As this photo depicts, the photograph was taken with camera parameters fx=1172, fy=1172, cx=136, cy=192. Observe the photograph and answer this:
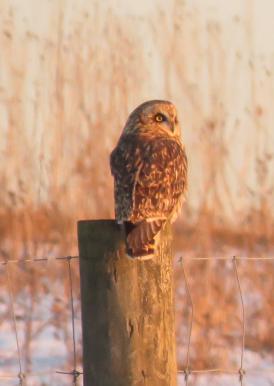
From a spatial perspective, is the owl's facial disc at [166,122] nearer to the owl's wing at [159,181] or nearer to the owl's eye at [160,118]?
the owl's eye at [160,118]

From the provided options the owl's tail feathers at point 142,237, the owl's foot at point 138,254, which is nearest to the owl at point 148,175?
the owl's tail feathers at point 142,237

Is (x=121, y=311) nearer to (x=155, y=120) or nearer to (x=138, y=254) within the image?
(x=138, y=254)

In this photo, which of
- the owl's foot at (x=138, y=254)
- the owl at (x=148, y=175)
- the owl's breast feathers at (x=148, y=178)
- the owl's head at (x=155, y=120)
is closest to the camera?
the owl's foot at (x=138, y=254)

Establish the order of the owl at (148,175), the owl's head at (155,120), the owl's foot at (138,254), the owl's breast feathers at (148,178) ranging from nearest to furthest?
the owl's foot at (138,254) < the owl at (148,175) < the owl's breast feathers at (148,178) < the owl's head at (155,120)

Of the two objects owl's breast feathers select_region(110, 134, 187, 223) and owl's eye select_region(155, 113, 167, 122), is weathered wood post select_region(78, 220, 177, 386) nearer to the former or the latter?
owl's breast feathers select_region(110, 134, 187, 223)

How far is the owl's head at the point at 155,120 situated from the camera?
4.63m

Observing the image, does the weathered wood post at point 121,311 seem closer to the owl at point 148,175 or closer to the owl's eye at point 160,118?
the owl at point 148,175

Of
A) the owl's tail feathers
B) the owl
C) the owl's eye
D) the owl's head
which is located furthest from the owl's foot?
the owl's eye

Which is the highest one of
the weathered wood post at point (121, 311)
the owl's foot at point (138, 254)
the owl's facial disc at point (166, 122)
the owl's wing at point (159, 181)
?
the owl's facial disc at point (166, 122)

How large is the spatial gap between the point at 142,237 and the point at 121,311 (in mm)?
251

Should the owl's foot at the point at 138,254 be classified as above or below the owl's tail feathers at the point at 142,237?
below

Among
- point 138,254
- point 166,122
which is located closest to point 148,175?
point 166,122

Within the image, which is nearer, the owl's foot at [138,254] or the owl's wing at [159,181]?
the owl's foot at [138,254]

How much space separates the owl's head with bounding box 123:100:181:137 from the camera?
182 inches
